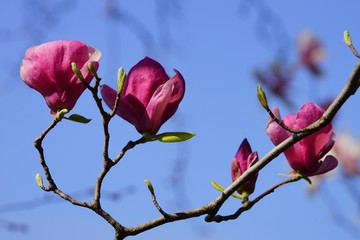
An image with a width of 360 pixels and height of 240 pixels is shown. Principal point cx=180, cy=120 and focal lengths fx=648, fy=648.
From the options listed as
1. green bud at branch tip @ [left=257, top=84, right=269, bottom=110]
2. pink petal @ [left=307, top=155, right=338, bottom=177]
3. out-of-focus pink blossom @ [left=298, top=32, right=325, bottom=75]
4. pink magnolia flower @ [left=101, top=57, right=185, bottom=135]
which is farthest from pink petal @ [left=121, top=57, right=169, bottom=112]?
out-of-focus pink blossom @ [left=298, top=32, right=325, bottom=75]

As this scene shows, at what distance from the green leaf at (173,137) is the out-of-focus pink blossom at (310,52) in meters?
2.92

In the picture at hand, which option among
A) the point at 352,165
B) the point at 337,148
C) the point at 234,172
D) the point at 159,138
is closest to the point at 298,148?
the point at 234,172

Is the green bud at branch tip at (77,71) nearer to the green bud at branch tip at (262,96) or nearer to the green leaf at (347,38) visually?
the green bud at branch tip at (262,96)

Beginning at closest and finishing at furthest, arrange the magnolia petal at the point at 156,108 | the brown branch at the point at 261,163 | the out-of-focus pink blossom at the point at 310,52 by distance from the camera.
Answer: the brown branch at the point at 261,163 < the magnolia petal at the point at 156,108 < the out-of-focus pink blossom at the point at 310,52

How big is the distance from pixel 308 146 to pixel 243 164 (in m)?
0.10

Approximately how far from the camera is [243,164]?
0.93m

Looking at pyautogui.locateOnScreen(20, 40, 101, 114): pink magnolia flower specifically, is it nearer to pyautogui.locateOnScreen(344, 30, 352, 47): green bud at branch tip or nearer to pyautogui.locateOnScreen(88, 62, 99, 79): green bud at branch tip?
pyautogui.locateOnScreen(88, 62, 99, 79): green bud at branch tip

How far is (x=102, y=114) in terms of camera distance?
2.56 ft

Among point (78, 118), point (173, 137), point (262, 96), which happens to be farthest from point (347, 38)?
point (78, 118)

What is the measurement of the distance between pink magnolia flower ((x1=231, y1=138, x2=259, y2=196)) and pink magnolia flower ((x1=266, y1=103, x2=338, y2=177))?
5 cm

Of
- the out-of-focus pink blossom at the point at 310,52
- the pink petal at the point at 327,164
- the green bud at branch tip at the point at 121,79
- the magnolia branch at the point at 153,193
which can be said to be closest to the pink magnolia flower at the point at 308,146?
the pink petal at the point at 327,164

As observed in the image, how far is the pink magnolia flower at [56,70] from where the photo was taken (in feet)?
2.72

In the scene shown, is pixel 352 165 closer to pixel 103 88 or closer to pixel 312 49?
pixel 312 49

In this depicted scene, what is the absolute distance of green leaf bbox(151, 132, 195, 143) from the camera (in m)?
0.85
